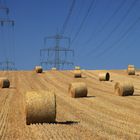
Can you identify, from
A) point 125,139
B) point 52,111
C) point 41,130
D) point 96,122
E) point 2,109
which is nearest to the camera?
point 125,139

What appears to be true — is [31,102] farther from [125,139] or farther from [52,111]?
[125,139]

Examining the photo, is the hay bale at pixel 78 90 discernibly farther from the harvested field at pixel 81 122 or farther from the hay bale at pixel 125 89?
the harvested field at pixel 81 122

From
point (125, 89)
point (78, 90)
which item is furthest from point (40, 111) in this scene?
point (125, 89)

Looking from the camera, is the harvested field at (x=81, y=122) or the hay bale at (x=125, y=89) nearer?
the harvested field at (x=81, y=122)

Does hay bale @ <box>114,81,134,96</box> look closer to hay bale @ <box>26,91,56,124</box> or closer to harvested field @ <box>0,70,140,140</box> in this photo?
harvested field @ <box>0,70,140,140</box>

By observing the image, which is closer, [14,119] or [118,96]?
[14,119]

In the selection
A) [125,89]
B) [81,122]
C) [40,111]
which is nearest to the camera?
[40,111]

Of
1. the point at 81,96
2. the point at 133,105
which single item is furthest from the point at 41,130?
the point at 81,96

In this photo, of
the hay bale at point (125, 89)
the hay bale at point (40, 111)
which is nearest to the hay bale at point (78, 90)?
the hay bale at point (125, 89)

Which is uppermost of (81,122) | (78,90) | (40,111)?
(78,90)

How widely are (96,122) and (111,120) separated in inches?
30.3

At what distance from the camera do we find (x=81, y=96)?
31.0 m

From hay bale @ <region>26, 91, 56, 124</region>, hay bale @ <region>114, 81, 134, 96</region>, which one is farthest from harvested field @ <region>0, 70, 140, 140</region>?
hay bale @ <region>114, 81, 134, 96</region>

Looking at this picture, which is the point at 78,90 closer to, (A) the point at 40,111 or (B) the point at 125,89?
(B) the point at 125,89
